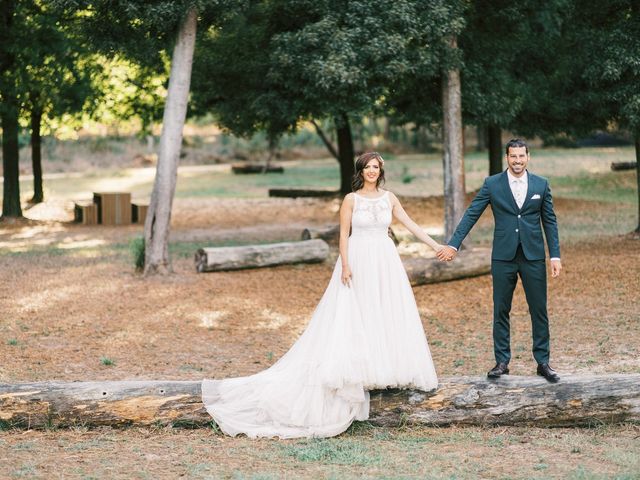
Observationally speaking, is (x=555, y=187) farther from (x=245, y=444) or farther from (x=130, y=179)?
(x=245, y=444)

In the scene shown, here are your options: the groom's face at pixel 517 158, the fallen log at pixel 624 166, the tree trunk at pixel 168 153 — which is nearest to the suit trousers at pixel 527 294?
the groom's face at pixel 517 158

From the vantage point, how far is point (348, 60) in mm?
15320

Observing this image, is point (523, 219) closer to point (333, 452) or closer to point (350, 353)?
point (350, 353)

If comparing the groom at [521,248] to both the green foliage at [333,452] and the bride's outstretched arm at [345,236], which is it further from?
the green foliage at [333,452]

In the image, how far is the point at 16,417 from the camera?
741cm

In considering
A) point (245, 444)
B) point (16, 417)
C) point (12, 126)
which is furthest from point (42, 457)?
point (12, 126)

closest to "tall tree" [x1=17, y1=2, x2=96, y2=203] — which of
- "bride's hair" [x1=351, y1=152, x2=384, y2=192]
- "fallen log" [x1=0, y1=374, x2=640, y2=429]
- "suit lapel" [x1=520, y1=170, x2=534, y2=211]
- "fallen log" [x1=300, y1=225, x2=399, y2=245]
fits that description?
"fallen log" [x1=300, y1=225, x2=399, y2=245]

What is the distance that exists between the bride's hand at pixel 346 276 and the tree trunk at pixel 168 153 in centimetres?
854

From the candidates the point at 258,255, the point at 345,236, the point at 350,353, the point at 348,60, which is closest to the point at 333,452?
the point at 350,353

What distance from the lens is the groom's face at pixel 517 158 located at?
24.4 feet

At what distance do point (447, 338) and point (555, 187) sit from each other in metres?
22.0

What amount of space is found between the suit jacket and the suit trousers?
0.24 ft

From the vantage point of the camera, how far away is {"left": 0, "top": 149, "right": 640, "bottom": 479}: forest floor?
21.8 ft

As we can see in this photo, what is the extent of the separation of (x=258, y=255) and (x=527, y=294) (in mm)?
9467
